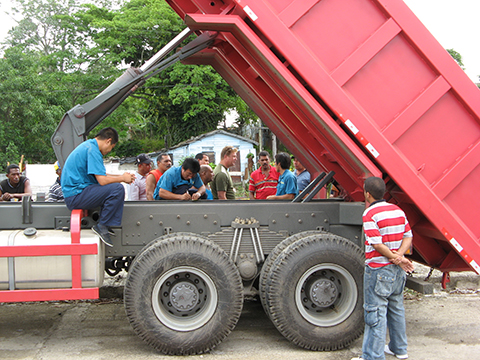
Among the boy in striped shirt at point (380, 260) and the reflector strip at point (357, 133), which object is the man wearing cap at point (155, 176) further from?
the boy in striped shirt at point (380, 260)

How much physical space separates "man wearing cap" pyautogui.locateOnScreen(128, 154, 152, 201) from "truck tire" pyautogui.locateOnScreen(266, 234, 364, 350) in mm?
3561

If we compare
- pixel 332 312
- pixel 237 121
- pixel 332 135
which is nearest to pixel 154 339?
pixel 332 312

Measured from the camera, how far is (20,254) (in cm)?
392

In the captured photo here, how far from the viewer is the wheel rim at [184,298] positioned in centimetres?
409

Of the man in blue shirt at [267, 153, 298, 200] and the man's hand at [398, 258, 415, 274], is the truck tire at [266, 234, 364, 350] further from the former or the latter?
the man in blue shirt at [267, 153, 298, 200]

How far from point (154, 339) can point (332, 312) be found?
5.50 ft

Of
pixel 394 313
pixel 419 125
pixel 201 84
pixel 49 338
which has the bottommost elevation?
pixel 394 313

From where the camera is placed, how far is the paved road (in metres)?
4.15

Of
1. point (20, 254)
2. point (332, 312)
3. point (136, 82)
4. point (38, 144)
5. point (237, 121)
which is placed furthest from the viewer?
point (237, 121)

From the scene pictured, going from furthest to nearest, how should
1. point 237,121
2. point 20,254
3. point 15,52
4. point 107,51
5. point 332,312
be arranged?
point 237,121 < point 107,51 < point 15,52 < point 332,312 < point 20,254

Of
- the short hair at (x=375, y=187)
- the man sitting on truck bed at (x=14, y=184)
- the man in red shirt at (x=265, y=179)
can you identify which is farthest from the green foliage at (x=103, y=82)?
the short hair at (x=375, y=187)

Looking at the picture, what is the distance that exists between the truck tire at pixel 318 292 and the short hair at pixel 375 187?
2.27ft

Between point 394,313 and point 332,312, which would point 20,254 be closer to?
point 332,312

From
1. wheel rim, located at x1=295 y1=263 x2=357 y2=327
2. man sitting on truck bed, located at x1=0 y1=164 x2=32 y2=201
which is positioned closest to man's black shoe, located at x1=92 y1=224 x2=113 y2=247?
wheel rim, located at x1=295 y1=263 x2=357 y2=327
